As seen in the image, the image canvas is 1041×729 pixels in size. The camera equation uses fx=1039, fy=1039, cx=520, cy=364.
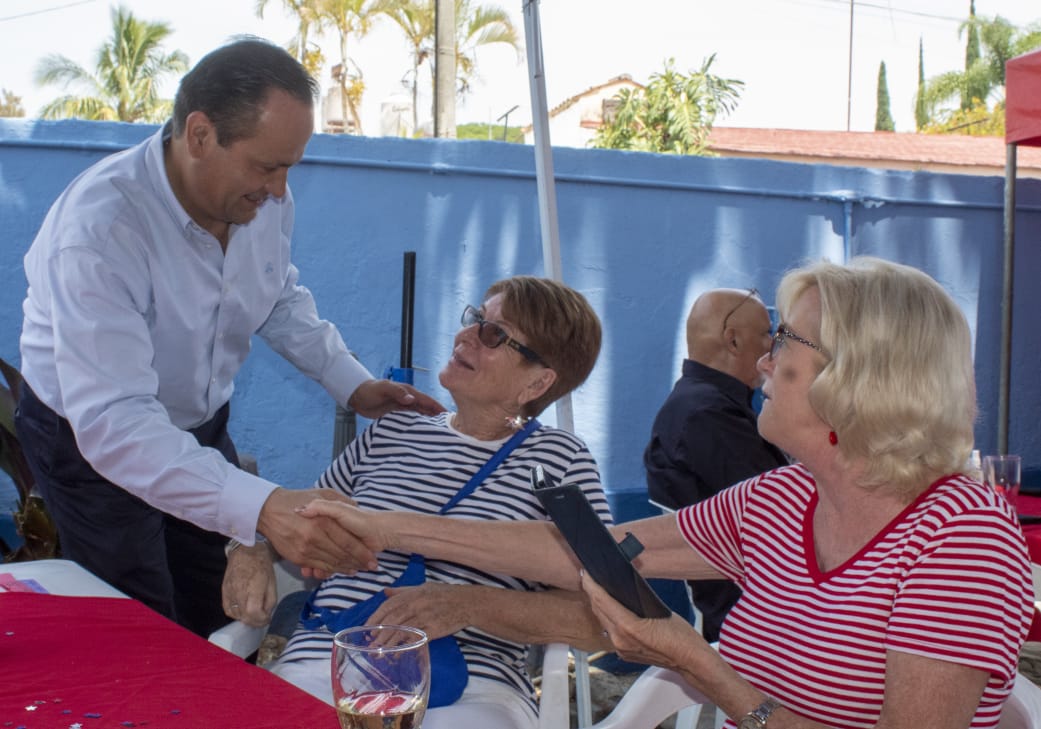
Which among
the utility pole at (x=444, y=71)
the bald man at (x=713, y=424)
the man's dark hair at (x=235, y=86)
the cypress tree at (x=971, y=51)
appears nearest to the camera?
the man's dark hair at (x=235, y=86)

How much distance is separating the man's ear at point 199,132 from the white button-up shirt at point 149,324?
139 mm

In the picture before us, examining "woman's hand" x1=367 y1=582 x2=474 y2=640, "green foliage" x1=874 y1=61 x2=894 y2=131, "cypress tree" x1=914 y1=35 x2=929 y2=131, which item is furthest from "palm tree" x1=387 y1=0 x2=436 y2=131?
"green foliage" x1=874 y1=61 x2=894 y2=131

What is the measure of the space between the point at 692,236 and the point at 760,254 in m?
0.45

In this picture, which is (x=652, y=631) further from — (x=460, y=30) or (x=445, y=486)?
(x=460, y=30)

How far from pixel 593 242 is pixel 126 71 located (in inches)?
1103

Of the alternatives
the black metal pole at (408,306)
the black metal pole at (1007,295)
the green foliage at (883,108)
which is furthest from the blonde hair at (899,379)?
the green foliage at (883,108)

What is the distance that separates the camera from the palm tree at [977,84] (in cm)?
3894

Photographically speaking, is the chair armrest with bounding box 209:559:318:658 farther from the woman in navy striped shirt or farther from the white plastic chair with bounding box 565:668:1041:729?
the white plastic chair with bounding box 565:668:1041:729

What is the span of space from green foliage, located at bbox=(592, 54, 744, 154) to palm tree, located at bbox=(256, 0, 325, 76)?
7034mm

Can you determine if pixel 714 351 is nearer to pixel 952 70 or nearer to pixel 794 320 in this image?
pixel 794 320

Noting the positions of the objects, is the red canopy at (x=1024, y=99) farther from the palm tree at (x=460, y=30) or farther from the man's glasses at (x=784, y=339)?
the palm tree at (x=460, y=30)

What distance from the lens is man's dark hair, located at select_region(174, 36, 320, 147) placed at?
2441mm

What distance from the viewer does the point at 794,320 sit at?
6.09ft

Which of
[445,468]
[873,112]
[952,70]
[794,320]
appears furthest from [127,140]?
[873,112]
